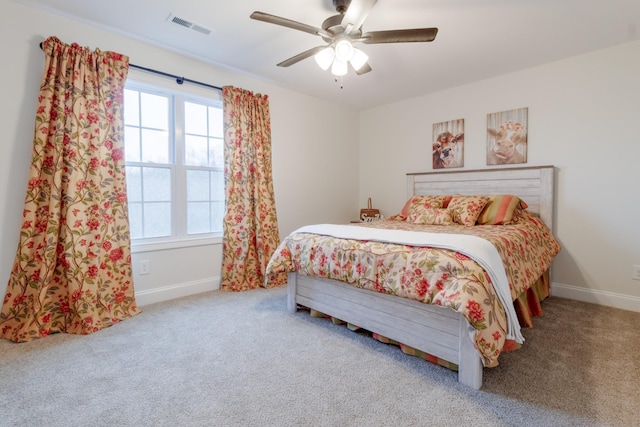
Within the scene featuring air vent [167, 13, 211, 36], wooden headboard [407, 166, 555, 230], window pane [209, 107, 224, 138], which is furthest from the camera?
window pane [209, 107, 224, 138]

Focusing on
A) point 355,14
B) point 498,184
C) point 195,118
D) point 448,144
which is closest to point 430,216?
point 498,184

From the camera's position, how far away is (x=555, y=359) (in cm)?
184

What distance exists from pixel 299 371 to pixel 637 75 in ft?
11.8

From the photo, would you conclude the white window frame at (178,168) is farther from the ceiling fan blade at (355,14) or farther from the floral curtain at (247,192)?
the ceiling fan blade at (355,14)

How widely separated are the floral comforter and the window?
1.17 metres

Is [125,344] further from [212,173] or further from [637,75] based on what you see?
[637,75]

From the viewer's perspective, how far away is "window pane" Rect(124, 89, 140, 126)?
2723 millimetres

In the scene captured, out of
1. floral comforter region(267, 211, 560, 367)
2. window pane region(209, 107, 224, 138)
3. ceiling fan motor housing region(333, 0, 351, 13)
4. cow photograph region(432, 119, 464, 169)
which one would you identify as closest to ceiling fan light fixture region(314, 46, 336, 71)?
ceiling fan motor housing region(333, 0, 351, 13)

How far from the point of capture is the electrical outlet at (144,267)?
275 cm

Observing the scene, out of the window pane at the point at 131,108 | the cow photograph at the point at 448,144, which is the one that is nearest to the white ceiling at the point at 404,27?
the window pane at the point at 131,108

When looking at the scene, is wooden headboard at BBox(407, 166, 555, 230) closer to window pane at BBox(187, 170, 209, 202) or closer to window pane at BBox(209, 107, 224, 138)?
window pane at BBox(209, 107, 224, 138)

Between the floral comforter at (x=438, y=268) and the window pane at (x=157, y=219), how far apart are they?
47.2 inches

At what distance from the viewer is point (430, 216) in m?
3.17

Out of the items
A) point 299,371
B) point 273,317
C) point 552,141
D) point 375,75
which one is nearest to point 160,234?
point 273,317
